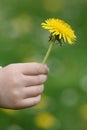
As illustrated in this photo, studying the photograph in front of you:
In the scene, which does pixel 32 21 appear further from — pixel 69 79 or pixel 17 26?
pixel 69 79

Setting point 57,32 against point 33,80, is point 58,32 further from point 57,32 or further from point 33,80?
point 33,80

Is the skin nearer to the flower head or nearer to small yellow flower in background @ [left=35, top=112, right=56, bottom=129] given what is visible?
the flower head

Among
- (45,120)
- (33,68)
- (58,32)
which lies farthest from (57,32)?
(45,120)

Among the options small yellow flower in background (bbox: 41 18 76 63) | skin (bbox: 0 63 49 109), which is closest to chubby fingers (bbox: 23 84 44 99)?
skin (bbox: 0 63 49 109)

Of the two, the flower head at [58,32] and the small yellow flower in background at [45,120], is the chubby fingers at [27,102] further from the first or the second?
the small yellow flower in background at [45,120]

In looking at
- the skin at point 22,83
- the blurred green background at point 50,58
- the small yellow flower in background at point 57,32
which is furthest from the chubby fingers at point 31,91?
the blurred green background at point 50,58

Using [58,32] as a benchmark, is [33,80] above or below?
below
